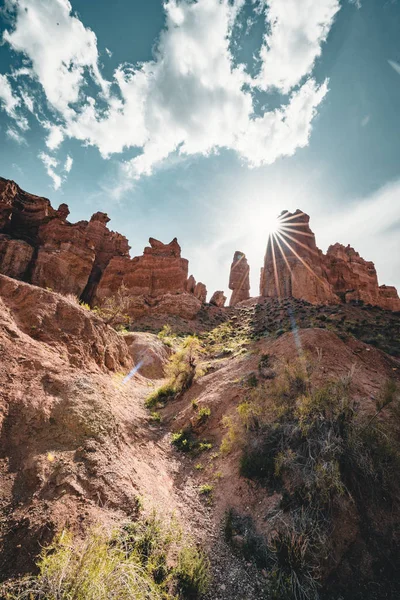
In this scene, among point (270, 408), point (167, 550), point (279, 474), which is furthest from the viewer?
point (270, 408)

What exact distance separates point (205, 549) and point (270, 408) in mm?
4568

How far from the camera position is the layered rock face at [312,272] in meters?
52.0

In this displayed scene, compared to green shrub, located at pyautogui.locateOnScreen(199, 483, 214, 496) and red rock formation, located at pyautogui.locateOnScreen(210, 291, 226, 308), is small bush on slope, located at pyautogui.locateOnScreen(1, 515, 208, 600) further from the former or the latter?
red rock formation, located at pyautogui.locateOnScreen(210, 291, 226, 308)

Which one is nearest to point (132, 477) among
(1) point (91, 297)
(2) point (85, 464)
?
(2) point (85, 464)

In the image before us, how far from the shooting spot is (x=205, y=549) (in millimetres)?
5973

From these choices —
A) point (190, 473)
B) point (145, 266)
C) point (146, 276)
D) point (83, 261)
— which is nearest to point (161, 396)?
point (190, 473)

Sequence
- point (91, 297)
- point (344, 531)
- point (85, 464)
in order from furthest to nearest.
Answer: point (91, 297) → point (85, 464) → point (344, 531)

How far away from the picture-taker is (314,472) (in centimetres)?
630

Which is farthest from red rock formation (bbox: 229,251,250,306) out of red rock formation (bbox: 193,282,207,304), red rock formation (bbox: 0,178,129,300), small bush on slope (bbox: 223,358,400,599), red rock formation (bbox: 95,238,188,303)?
small bush on slope (bbox: 223,358,400,599)

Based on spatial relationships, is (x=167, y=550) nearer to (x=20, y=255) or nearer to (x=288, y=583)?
(x=288, y=583)

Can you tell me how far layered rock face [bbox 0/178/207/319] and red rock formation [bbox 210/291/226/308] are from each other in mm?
2588

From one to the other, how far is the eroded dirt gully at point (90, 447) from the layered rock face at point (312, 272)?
130ft

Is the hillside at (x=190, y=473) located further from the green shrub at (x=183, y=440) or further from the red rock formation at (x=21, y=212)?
the red rock formation at (x=21, y=212)

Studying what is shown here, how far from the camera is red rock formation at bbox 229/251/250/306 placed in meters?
67.0
